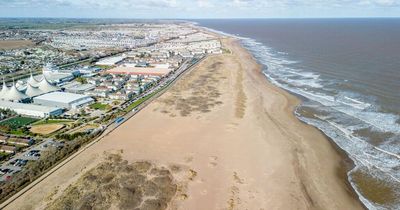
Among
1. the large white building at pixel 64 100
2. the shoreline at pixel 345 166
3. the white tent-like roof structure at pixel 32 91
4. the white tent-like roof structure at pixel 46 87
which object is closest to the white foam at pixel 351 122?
the shoreline at pixel 345 166

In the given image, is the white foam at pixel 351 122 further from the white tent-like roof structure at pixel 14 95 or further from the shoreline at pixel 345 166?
the white tent-like roof structure at pixel 14 95

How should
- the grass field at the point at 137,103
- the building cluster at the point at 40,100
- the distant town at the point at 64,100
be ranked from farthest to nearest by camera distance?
the grass field at the point at 137,103
the building cluster at the point at 40,100
the distant town at the point at 64,100

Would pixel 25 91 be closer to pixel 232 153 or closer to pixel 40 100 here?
pixel 40 100

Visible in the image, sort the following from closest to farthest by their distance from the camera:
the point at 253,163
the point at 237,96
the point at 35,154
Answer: the point at 253,163, the point at 35,154, the point at 237,96

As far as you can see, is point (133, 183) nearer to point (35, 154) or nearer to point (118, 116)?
point (35, 154)

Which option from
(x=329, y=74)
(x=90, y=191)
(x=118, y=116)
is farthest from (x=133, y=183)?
(x=329, y=74)

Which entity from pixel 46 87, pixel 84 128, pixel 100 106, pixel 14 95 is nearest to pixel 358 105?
pixel 84 128
